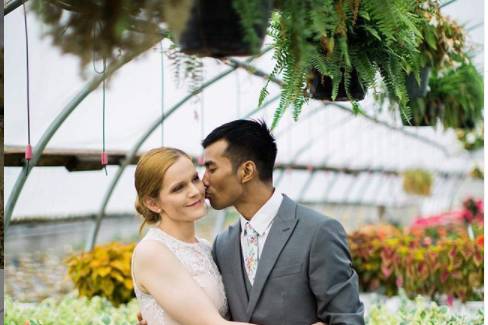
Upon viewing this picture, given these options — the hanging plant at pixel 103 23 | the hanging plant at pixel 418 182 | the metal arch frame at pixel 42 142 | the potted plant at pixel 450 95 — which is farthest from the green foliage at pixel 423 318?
the hanging plant at pixel 418 182

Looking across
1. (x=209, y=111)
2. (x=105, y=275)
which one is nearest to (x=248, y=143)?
(x=105, y=275)

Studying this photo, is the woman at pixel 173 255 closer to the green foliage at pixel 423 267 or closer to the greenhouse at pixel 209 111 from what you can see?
the greenhouse at pixel 209 111

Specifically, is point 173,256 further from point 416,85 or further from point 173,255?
point 416,85

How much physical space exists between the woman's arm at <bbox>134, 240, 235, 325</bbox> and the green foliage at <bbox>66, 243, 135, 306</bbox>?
2.21 meters

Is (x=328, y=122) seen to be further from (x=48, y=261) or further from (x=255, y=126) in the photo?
(x=255, y=126)

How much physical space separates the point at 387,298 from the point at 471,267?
665 millimetres

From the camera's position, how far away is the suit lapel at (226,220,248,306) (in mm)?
2410

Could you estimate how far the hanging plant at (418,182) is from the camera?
13.0m

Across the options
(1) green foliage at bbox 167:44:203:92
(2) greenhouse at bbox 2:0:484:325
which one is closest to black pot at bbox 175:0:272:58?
(2) greenhouse at bbox 2:0:484:325

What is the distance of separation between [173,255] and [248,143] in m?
0.41

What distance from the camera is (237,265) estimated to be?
2.46 meters

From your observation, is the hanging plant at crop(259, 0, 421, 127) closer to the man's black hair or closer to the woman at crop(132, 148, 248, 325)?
the man's black hair

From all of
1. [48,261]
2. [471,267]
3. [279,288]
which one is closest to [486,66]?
[279,288]

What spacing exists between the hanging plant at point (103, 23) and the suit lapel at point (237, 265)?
2.77 feet
